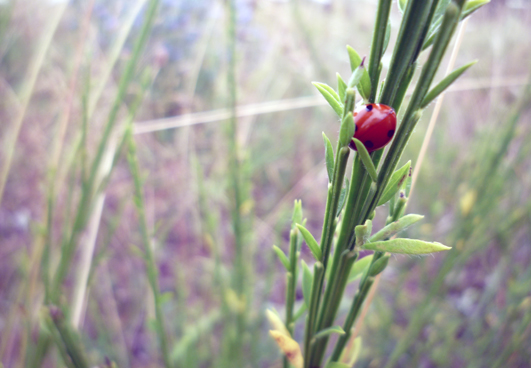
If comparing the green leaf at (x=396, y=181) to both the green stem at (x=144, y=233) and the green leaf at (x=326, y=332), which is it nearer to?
the green leaf at (x=326, y=332)

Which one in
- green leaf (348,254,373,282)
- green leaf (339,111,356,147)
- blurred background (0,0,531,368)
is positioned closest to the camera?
green leaf (339,111,356,147)

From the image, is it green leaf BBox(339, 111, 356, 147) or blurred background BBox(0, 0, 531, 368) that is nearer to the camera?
green leaf BBox(339, 111, 356, 147)

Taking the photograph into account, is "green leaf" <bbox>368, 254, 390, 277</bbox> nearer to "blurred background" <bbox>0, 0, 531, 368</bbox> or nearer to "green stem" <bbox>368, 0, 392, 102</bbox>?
"green stem" <bbox>368, 0, 392, 102</bbox>

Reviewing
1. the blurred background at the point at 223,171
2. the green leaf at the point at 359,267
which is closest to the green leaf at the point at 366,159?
the green leaf at the point at 359,267

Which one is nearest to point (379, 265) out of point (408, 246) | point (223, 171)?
point (408, 246)

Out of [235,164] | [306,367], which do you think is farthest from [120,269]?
[306,367]

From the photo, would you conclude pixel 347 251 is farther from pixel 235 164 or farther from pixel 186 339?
pixel 186 339

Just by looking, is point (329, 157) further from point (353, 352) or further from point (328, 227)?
point (353, 352)

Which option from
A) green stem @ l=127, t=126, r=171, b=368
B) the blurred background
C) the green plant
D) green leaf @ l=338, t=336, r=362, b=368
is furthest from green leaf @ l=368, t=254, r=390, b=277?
the blurred background
